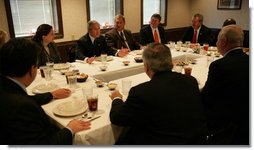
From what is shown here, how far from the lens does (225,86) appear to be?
6.01 feet

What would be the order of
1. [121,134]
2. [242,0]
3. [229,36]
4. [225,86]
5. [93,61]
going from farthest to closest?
[242,0]
[93,61]
[229,36]
[225,86]
[121,134]

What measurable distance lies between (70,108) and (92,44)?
7.12ft

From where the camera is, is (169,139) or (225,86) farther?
(225,86)

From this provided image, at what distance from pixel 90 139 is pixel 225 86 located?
1.08 m

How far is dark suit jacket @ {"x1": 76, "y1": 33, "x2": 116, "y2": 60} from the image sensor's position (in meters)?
3.67

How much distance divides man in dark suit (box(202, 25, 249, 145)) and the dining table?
367 mm

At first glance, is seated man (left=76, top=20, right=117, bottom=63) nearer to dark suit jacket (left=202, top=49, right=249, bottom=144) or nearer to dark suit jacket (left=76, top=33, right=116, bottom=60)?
dark suit jacket (left=76, top=33, right=116, bottom=60)

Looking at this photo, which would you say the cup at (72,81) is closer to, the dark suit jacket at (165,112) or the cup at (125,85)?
the cup at (125,85)

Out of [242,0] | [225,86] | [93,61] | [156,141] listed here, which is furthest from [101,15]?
[156,141]

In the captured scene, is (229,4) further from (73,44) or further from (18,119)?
(18,119)

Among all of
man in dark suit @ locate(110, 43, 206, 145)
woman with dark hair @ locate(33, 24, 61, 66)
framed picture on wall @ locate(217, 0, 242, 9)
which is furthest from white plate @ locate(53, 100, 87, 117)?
framed picture on wall @ locate(217, 0, 242, 9)

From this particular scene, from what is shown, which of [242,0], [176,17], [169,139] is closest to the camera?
[169,139]

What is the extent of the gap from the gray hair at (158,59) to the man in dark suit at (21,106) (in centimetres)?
58

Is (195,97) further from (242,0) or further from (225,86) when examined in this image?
(242,0)
